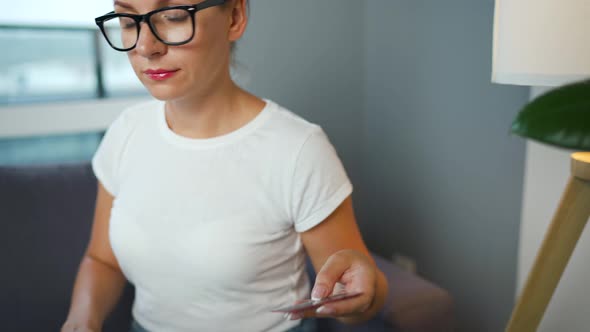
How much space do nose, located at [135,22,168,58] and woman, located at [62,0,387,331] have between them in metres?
0.01

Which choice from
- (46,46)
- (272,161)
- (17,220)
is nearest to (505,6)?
(272,161)

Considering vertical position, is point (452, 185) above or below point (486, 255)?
above

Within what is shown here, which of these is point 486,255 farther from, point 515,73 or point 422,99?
point 515,73

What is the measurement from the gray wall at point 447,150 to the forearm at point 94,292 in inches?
40.3

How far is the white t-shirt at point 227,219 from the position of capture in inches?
39.1

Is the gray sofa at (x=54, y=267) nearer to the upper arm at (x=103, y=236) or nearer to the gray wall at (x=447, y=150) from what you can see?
the upper arm at (x=103, y=236)

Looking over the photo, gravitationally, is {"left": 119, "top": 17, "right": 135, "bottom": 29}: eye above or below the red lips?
above

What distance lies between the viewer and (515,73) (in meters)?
0.83

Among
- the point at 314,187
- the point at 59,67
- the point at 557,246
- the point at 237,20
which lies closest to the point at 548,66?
the point at 557,246

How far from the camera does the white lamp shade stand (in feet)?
2.45

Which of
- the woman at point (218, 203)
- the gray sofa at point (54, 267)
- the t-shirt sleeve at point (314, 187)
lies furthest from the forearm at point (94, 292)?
the t-shirt sleeve at point (314, 187)

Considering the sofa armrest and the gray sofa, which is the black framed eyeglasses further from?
the sofa armrest

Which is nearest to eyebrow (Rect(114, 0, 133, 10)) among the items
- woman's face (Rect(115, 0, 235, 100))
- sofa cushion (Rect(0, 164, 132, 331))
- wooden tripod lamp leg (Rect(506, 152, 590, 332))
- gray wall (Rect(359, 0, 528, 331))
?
woman's face (Rect(115, 0, 235, 100))

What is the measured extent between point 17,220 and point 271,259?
0.65 metres
